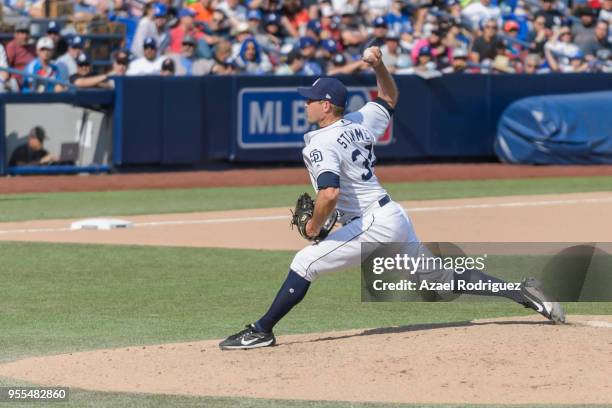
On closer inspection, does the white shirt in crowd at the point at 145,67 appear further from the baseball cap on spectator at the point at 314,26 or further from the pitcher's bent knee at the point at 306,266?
the pitcher's bent knee at the point at 306,266

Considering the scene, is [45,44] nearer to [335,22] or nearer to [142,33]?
[142,33]

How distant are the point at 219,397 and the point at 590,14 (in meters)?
20.6

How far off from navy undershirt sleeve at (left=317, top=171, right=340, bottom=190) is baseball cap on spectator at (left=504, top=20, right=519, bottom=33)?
18.8 metres

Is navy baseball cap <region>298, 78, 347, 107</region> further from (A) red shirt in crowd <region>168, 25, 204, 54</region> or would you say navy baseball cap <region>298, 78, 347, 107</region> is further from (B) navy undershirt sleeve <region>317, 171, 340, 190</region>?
(A) red shirt in crowd <region>168, 25, 204, 54</region>

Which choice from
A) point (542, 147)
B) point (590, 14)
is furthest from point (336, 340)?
point (590, 14)

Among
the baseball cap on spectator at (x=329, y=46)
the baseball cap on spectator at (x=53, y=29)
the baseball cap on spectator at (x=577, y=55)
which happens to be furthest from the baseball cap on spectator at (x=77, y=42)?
the baseball cap on spectator at (x=577, y=55)

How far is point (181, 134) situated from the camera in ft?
66.7

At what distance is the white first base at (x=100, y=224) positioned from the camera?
14586mm

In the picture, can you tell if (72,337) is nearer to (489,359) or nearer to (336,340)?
(336,340)

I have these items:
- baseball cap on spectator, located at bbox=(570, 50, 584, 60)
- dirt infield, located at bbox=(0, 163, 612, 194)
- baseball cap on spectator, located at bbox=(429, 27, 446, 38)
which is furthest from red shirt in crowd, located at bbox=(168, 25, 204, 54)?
baseball cap on spectator, located at bbox=(570, 50, 584, 60)

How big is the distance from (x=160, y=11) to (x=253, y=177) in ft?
10.3

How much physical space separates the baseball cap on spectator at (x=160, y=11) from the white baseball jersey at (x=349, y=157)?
43.3 ft

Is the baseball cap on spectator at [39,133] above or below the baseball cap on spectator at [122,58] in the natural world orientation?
below

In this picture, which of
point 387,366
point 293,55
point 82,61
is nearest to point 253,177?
point 293,55
